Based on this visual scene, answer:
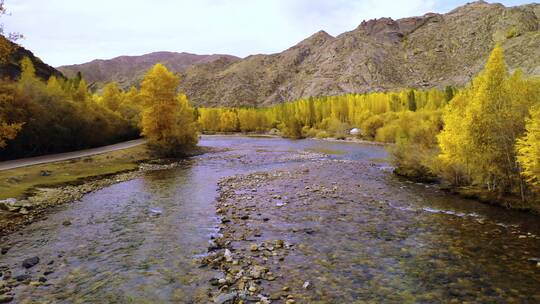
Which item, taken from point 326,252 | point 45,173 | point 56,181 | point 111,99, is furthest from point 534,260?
point 111,99

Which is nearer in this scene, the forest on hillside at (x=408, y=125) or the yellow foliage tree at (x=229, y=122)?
the forest on hillside at (x=408, y=125)

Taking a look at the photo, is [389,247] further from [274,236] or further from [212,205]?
[212,205]

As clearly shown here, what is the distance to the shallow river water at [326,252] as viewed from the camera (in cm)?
1245

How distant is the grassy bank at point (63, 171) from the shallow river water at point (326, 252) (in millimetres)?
6486

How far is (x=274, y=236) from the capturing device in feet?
61.2

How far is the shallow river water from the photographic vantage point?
12.5m

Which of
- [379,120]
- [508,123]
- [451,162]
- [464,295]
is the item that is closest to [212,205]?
[464,295]

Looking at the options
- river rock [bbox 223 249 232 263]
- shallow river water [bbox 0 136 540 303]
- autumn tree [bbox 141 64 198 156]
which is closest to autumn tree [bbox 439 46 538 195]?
shallow river water [bbox 0 136 540 303]

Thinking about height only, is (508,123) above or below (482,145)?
above

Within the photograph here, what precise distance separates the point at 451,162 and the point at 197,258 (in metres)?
23.4

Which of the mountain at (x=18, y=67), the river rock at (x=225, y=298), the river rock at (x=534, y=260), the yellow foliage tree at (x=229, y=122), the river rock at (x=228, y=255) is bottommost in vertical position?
the river rock at (x=534, y=260)

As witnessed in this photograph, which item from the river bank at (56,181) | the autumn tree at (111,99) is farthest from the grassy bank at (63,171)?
the autumn tree at (111,99)

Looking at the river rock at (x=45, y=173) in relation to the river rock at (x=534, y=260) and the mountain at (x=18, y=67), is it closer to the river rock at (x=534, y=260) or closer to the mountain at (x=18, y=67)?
the river rock at (x=534, y=260)

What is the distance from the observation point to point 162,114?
58.9 m
